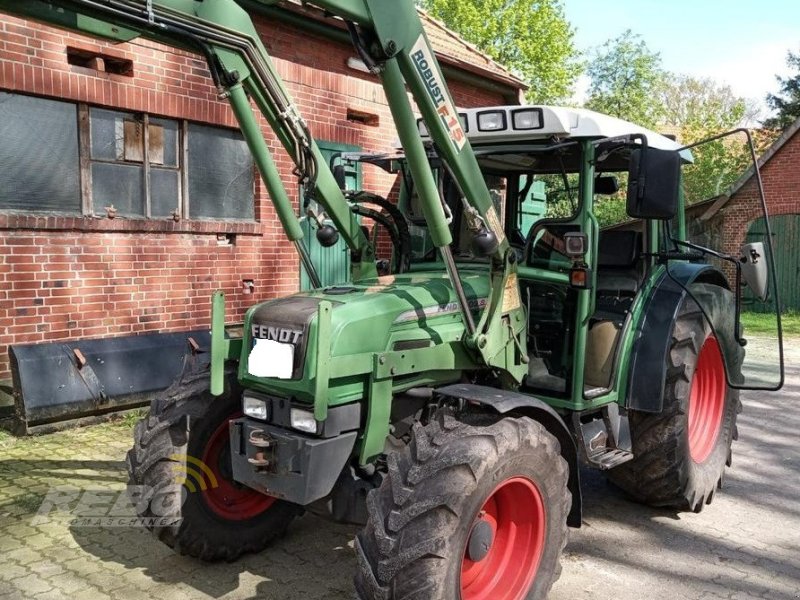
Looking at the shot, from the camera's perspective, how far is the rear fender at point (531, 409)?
2938mm

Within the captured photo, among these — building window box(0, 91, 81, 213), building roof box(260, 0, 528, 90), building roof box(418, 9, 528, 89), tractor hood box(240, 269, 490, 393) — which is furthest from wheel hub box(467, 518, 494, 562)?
building roof box(418, 9, 528, 89)

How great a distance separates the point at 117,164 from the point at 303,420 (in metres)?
4.88

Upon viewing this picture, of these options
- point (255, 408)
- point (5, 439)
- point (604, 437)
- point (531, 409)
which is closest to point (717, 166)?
point (604, 437)

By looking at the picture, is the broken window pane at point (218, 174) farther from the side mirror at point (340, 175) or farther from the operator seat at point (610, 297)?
the operator seat at point (610, 297)

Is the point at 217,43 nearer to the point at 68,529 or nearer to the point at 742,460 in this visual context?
Result: the point at 68,529

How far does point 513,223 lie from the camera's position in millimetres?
4324

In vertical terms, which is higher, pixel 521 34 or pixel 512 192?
pixel 521 34

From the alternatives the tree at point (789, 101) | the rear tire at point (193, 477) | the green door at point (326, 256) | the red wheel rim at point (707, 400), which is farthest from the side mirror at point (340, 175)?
the tree at point (789, 101)

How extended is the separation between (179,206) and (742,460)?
567cm

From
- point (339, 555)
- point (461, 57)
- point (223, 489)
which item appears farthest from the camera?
point (461, 57)

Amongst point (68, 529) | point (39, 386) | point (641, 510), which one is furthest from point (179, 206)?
point (641, 510)

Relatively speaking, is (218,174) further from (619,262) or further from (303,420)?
(303,420)

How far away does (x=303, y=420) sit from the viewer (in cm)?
298

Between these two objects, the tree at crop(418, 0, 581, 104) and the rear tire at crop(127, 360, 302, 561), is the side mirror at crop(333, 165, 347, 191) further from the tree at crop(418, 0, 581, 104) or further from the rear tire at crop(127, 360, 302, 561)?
the tree at crop(418, 0, 581, 104)
